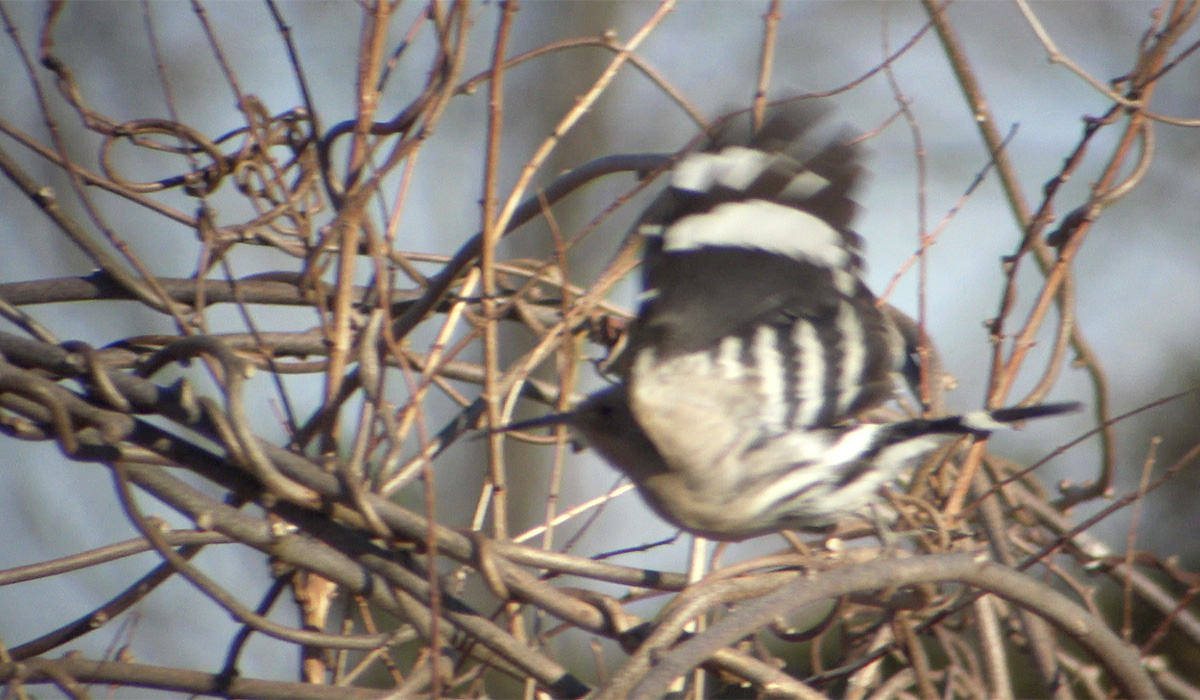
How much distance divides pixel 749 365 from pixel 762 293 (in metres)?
0.10

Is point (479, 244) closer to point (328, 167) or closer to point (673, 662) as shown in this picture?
point (328, 167)

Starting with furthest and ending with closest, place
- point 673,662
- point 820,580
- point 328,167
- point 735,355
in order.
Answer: point 735,355, point 328,167, point 820,580, point 673,662

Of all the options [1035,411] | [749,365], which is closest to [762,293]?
[749,365]

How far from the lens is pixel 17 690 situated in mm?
1060

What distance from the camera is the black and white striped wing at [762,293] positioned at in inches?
52.3

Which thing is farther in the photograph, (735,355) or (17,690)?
(735,355)

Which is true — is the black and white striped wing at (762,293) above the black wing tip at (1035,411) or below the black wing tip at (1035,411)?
above

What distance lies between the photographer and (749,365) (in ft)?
4.98

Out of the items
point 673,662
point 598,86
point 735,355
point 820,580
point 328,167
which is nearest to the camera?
point 673,662

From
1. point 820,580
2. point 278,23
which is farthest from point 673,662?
point 278,23

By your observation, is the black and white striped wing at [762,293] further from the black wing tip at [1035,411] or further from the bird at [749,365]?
the black wing tip at [1035,411]

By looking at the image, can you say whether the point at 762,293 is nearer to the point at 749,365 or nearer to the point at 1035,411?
the point at 749,365

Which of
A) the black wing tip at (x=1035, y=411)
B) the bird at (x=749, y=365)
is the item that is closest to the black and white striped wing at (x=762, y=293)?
the bird at (x=749, y=365)

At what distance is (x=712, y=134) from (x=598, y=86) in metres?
0.19
